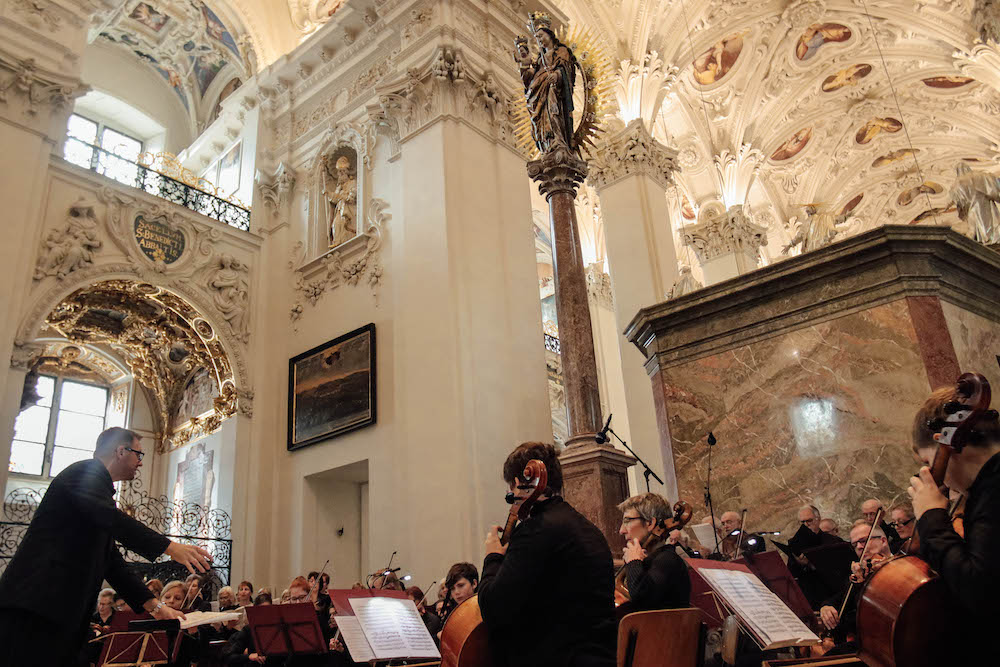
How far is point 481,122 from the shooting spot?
437 inches

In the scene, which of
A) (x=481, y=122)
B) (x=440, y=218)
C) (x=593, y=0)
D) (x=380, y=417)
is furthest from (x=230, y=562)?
(x=593, y=0)

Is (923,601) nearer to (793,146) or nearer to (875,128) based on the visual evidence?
(793,146)

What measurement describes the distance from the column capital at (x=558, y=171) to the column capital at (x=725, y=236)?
1013cm

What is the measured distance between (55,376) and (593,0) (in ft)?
40.5

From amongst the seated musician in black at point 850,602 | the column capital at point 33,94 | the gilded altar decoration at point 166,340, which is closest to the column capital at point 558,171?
the seated musician in black at point 850,602

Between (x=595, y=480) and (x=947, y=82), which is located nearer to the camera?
(x=595, y=480)

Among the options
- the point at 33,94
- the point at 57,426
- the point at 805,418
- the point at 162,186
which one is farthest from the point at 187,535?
the point at 805,418

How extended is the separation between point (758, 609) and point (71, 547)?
102 inches

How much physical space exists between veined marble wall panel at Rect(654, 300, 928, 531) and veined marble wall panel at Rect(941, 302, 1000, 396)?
0.38 metres

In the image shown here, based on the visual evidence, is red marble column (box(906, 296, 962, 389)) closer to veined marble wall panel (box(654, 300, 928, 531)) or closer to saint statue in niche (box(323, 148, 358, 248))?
veined marble wall panel (box(654, 300, 928, 531))

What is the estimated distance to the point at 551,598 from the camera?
2.30 meters

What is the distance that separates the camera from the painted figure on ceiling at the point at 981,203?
885 cm

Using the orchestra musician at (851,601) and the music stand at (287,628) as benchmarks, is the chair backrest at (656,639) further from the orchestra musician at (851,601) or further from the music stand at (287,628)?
the music stand at (287,628)

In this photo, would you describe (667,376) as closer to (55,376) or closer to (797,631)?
(797,631)
